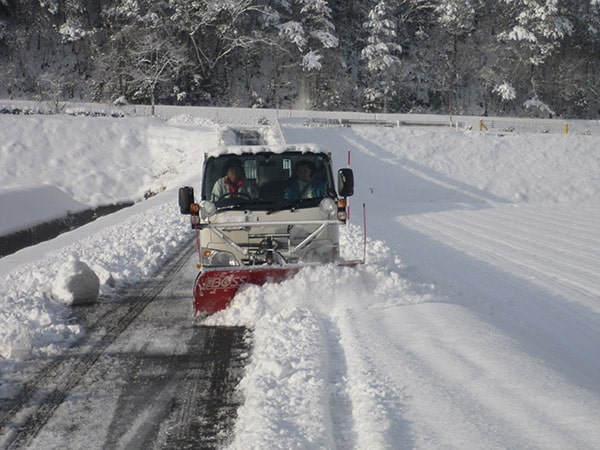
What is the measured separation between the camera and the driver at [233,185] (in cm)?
1015

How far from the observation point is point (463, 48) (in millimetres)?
61750

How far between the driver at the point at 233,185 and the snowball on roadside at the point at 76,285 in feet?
6.31

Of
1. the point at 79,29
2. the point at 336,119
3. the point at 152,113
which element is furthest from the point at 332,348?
the point at 79,29

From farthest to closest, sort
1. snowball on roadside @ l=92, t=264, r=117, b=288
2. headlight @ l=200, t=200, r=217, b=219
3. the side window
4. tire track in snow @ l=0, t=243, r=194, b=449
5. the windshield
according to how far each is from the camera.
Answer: snowball on roadside @ l=92, t=264, r=117, b=288 < the side window < the windshield < headlight @ l=200, t=200, r=217, b=219 < tire track in snow @ l=0, t=243, r=194, b=449

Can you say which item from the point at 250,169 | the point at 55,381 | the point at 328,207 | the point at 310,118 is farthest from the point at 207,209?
the point at 310,118

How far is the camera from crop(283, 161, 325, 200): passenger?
10.3m

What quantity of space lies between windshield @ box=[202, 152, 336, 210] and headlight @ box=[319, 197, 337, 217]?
0.14 m

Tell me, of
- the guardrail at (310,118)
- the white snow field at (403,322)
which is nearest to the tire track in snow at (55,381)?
the white snow field at (403,322)

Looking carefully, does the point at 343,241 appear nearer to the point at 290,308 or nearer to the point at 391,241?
the point at 391,241

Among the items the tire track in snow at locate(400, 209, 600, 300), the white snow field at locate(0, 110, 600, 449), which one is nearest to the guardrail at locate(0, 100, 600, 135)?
the white snow field at locate(0, 110, 600, 449)

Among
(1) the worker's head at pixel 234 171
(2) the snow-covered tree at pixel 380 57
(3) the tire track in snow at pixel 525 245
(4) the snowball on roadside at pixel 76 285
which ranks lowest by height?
(3) the tire track in snow at pixel 525 245

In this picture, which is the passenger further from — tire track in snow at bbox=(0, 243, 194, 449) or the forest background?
the forest background

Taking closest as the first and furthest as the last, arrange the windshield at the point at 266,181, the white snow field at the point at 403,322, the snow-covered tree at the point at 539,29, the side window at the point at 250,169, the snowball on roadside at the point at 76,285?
1. the white snow field at the point at 403,322
2. the snowball on roadside at the point at 76,285
3. the windshield at the point at 266,181
4. the side window at the point at 250,169
5. the snow-covered tree at the point at 539,29

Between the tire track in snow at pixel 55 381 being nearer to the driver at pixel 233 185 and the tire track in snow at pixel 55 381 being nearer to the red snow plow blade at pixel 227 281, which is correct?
the red snow plow blade at pixel 227 281
